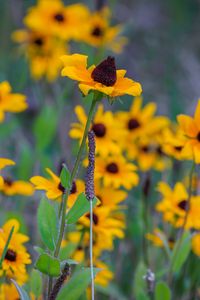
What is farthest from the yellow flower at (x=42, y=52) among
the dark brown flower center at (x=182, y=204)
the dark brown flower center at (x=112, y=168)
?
the dark brown flower center at (x=182, y=204)

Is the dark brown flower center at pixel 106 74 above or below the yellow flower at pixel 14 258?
above

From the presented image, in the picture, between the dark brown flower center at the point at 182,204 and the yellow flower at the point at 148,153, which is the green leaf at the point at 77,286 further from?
the yellow flower at the point at 148,153

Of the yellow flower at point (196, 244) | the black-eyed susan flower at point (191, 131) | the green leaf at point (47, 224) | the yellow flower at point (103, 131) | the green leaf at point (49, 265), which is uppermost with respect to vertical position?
the yellow flower at point (103, 131)

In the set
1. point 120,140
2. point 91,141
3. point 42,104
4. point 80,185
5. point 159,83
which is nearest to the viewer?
point 91,141

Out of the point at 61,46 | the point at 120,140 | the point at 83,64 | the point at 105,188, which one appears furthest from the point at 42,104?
the point at 83,64

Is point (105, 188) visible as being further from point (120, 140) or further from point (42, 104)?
point (42, 104)

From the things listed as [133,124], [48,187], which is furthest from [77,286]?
[133,124]
